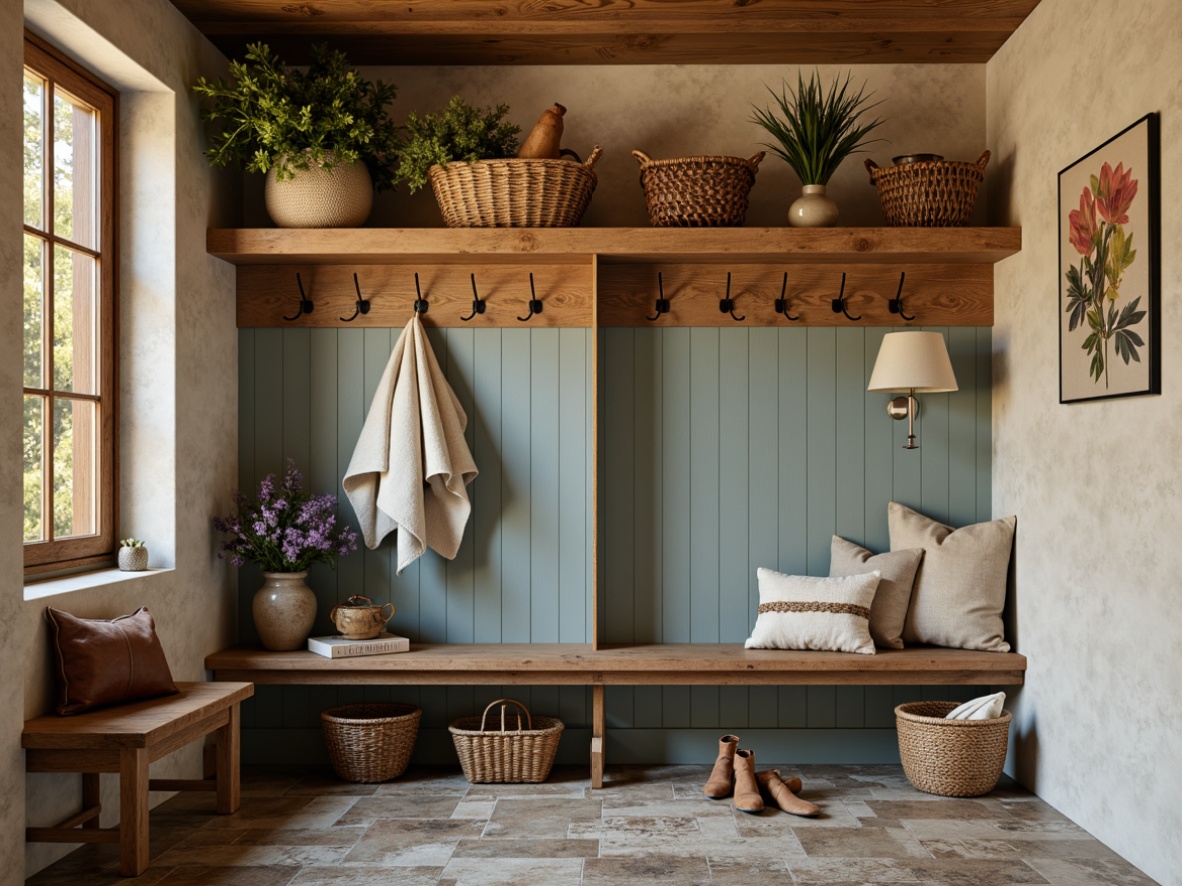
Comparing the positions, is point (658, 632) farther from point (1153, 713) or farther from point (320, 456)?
point (1153, 713)

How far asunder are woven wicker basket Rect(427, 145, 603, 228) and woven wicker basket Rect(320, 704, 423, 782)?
171cm

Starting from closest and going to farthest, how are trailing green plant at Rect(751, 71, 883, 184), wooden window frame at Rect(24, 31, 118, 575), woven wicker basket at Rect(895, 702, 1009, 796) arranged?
1. wooden window frame at Rect(24, 31, 118, 575)
2. woven wicker basket at Rect(895, 702, 1009, 796)
3. trailing green plant at Rect(751, 71, 883, 184)

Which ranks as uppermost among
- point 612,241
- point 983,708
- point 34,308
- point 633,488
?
point 612,241

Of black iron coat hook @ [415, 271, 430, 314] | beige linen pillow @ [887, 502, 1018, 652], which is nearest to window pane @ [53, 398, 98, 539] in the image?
black iron coat hook @ [415, 271, 430, 314]

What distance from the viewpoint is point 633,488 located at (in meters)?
4.03

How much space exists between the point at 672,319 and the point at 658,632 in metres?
1.15

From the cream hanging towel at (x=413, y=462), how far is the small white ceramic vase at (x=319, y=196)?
456 mm

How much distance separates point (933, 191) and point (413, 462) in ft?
6.60

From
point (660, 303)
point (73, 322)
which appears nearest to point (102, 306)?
point (73, 322)

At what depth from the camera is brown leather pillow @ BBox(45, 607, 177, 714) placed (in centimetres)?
282

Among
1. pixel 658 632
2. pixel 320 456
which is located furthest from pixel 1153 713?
pixel 320 456

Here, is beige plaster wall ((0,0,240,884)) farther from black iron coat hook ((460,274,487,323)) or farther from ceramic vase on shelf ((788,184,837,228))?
ceramic vase on shelf ((788,184,837,228))

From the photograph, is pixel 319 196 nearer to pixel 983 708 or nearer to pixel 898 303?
pixel 898 303

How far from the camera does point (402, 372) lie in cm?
387
